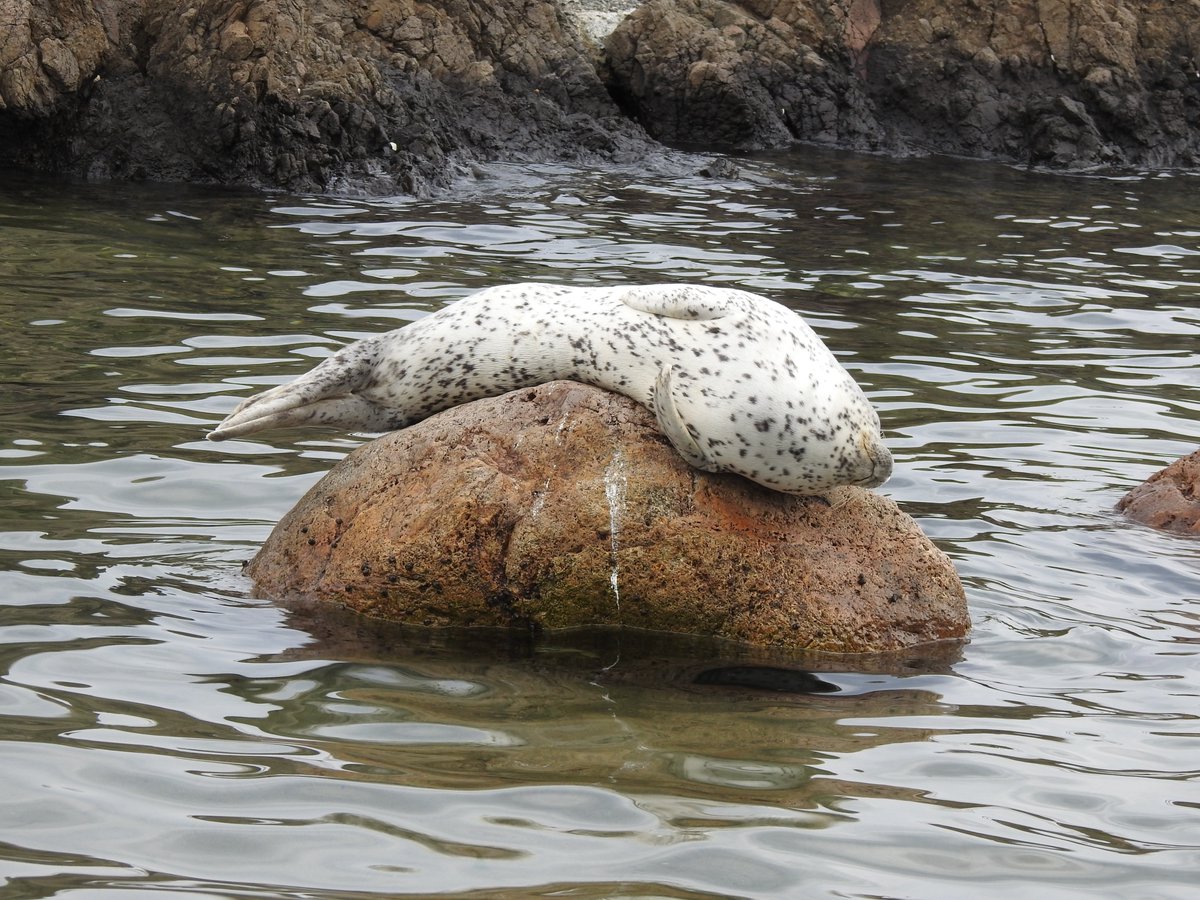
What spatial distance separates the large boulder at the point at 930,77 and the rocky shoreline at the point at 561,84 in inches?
0.9

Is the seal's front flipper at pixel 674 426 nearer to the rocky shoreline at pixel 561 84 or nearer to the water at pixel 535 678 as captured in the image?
the water at pixel 535 678

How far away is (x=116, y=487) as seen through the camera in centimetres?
655

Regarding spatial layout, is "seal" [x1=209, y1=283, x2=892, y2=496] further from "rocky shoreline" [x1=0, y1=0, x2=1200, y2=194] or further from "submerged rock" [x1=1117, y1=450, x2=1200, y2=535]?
"rocky shoreline" [x1=0, y1=0, x2=1200, y2=194]

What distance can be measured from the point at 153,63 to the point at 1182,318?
27.5ft

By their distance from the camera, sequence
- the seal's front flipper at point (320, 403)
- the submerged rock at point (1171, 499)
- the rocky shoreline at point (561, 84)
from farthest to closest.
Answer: the rocky shoreline at point (561, 84), the submerged rock at point (1171, 499), the seal's front flipper at point (320, 403)

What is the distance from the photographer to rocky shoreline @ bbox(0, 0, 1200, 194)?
13359 millimetres

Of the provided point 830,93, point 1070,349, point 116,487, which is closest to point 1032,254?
point 1070,349

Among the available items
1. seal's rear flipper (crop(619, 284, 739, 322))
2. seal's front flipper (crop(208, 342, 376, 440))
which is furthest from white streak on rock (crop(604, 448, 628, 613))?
seal's front flipper (crop(208, 342, 376, 440))

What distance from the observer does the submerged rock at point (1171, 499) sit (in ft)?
22.3

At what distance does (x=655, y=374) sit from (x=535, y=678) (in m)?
1.18

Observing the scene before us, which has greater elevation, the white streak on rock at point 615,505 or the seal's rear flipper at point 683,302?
the seal's rear flipper at point 683,302

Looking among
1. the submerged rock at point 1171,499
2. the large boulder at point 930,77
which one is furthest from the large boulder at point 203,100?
the submerged rock at point 1171,499

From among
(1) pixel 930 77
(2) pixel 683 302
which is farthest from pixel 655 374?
(1) pixel 930 77

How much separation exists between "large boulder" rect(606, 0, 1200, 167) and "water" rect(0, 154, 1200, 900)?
21.4 feet
